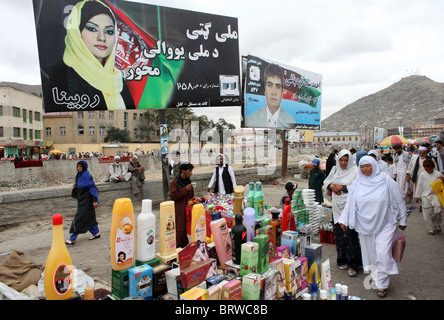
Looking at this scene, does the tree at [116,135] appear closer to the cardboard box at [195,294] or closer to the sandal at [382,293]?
the sandal at [382,293]

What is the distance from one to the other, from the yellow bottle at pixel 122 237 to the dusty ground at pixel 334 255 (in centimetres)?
141

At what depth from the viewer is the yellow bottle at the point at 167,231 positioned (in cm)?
196

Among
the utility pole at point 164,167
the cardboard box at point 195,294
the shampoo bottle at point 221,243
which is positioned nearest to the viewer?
the cardboard box at point 195,294

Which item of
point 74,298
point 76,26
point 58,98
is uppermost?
point 76,26

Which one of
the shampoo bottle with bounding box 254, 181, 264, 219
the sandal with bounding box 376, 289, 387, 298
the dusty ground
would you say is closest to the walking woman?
the dusty ground

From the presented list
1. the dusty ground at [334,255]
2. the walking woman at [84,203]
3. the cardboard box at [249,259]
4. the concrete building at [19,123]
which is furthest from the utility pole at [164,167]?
the concrete building at [19,123]

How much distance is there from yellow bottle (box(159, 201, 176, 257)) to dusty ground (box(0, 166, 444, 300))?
1329 mm

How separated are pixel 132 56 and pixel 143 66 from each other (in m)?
0.34

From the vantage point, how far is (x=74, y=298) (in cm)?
157

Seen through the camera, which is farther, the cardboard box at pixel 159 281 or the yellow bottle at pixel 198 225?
the yellow bottle at pixel 198 225
